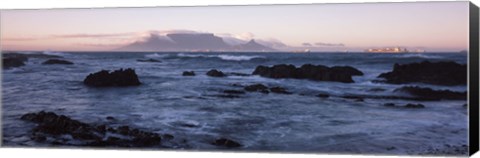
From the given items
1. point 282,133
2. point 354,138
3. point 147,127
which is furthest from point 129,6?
point 354,138

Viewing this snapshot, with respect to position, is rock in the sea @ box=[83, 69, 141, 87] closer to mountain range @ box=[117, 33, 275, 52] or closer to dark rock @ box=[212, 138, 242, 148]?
mountain range @ box=[117, 33, 275, 52]

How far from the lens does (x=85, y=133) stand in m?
9.25

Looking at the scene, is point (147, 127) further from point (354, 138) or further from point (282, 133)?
point (354, 138)

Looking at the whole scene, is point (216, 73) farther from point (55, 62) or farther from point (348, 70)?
point (55, 62)

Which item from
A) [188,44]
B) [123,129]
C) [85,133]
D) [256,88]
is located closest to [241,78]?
[256,88]

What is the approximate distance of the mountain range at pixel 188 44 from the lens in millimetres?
9023

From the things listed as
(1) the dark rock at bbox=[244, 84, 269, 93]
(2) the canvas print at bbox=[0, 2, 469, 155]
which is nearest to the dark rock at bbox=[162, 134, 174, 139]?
(2) the canvas print at bbox=[0, 2, 469, 155]

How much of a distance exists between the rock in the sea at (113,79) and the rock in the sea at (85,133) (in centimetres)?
46

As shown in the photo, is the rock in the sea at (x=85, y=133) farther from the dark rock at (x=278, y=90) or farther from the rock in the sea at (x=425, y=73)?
the rock in the sea at (x=425, y=73)

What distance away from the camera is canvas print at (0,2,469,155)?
846cm

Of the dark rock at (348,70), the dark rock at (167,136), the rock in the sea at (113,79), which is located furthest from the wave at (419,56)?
the rock in the sea at (113,79)

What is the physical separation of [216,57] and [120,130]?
4.28ft

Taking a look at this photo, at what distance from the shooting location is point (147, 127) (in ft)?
29.8

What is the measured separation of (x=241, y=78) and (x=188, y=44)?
699mm
